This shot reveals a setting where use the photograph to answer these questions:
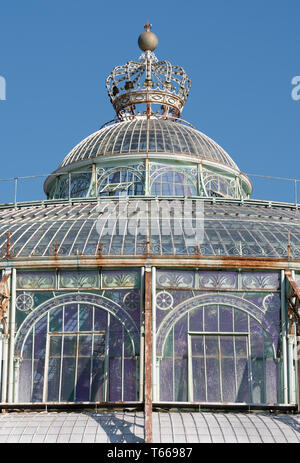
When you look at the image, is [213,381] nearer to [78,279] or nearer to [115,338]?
[115,338]

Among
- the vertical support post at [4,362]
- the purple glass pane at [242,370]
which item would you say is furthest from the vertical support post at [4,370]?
the purple glass pane at [242,370]

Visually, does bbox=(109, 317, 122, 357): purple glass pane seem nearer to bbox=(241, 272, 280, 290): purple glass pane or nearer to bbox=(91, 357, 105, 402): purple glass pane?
bbox=(91, 357, 105, 402): purple glass pane

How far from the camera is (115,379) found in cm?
2775

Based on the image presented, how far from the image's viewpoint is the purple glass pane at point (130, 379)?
27562mm

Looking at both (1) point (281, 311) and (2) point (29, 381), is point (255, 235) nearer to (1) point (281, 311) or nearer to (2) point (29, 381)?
(1) point (281, 311)


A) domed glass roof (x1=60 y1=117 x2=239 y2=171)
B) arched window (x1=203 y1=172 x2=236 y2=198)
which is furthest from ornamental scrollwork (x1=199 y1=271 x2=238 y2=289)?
domed glass roof (x1=60 y1=117 x2=239 y2=171)

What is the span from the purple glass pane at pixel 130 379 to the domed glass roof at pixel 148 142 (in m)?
14.6

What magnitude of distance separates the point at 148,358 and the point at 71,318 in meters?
3.60

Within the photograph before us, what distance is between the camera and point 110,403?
85.4ft

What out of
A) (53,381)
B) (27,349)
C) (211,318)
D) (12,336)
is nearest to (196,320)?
(211,318)

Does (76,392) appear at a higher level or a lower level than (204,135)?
lower

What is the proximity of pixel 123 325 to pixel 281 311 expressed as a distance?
4.89 m
